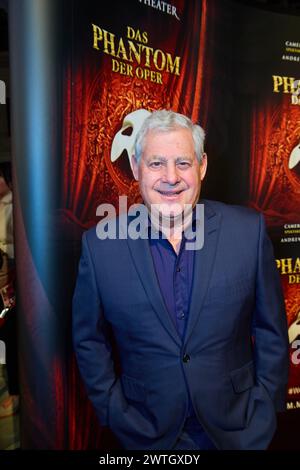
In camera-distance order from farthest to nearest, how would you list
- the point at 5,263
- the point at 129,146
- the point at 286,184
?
the point at 286,184 < the point at 5,263 < the point at 129,146

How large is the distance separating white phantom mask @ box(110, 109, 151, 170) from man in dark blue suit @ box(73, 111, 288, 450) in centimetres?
13

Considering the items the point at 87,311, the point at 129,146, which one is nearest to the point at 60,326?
the point at 87,311

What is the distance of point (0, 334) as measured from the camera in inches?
77.6

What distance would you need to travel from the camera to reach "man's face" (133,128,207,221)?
62.4 inches

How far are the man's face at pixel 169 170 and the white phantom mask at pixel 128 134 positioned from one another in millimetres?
189

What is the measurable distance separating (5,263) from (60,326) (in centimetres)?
44

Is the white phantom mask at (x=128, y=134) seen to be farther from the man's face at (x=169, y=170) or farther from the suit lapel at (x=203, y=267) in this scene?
the suit lapel at (x=203, y=267)

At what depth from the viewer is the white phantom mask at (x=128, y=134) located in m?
1.79

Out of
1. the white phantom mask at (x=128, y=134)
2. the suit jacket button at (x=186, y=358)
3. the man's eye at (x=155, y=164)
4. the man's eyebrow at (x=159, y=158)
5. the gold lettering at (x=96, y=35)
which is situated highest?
the gold lettering at (x=96, y=35)

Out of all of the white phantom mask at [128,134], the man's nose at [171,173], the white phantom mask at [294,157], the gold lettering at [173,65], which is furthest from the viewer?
the white phantom mask at [294,157]

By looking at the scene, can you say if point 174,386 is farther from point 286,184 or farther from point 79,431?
point 286,184

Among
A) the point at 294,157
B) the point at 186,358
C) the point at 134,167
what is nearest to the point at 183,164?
the point at 134,167

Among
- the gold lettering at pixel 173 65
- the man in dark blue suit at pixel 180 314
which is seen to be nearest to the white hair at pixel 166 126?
the man in dark blue suit at pixel 180 314

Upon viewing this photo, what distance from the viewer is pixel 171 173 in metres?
1.57
